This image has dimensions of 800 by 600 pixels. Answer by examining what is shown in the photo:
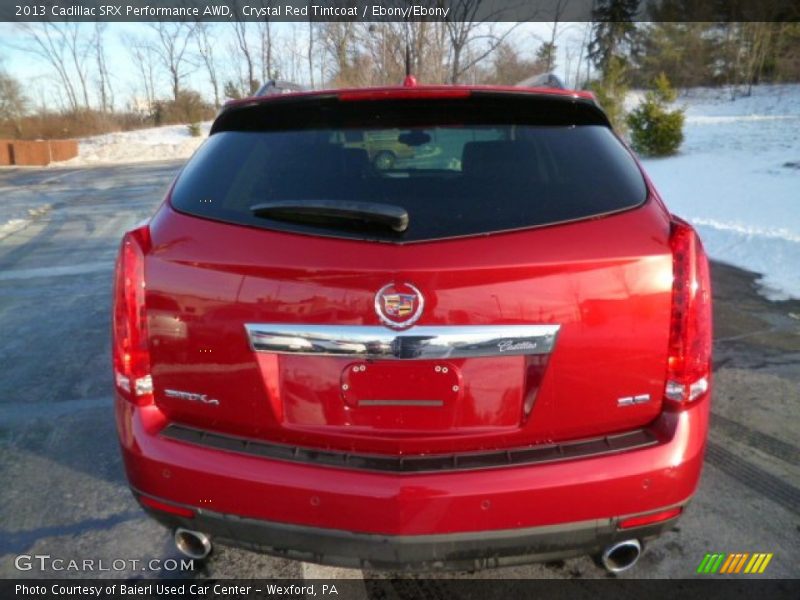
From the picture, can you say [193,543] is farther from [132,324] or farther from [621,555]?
[621,555]

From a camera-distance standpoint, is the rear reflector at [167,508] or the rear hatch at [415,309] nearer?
the rear hatch at [415,309]

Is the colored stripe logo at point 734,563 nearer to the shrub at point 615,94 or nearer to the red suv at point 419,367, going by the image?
the red suv at point 419,367

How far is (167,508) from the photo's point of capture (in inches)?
71.7

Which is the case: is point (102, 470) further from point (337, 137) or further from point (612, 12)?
point (612, 12)

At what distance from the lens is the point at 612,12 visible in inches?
1734

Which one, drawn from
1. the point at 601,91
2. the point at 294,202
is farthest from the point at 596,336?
the point at 601,91

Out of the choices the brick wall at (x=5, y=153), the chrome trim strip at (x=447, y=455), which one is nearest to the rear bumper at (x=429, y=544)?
the chrome trim strip at (x=447, y=455)

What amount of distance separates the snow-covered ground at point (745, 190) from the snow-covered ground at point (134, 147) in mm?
24378

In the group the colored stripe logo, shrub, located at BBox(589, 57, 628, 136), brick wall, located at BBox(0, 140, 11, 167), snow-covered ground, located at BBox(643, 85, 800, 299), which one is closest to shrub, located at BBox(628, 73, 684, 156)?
snow-covered ground, located at BBox(643, 85, 800, 299)

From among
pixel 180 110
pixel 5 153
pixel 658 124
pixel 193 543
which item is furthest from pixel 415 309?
pixel 180 110

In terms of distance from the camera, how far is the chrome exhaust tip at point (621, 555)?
1.80 meters

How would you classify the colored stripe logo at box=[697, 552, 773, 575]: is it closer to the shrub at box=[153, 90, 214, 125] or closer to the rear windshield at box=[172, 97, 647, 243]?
the rear windshield at box=[172, 97, 647, 243]

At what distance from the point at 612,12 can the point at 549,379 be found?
1990 inches

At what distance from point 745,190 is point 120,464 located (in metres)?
11.9
